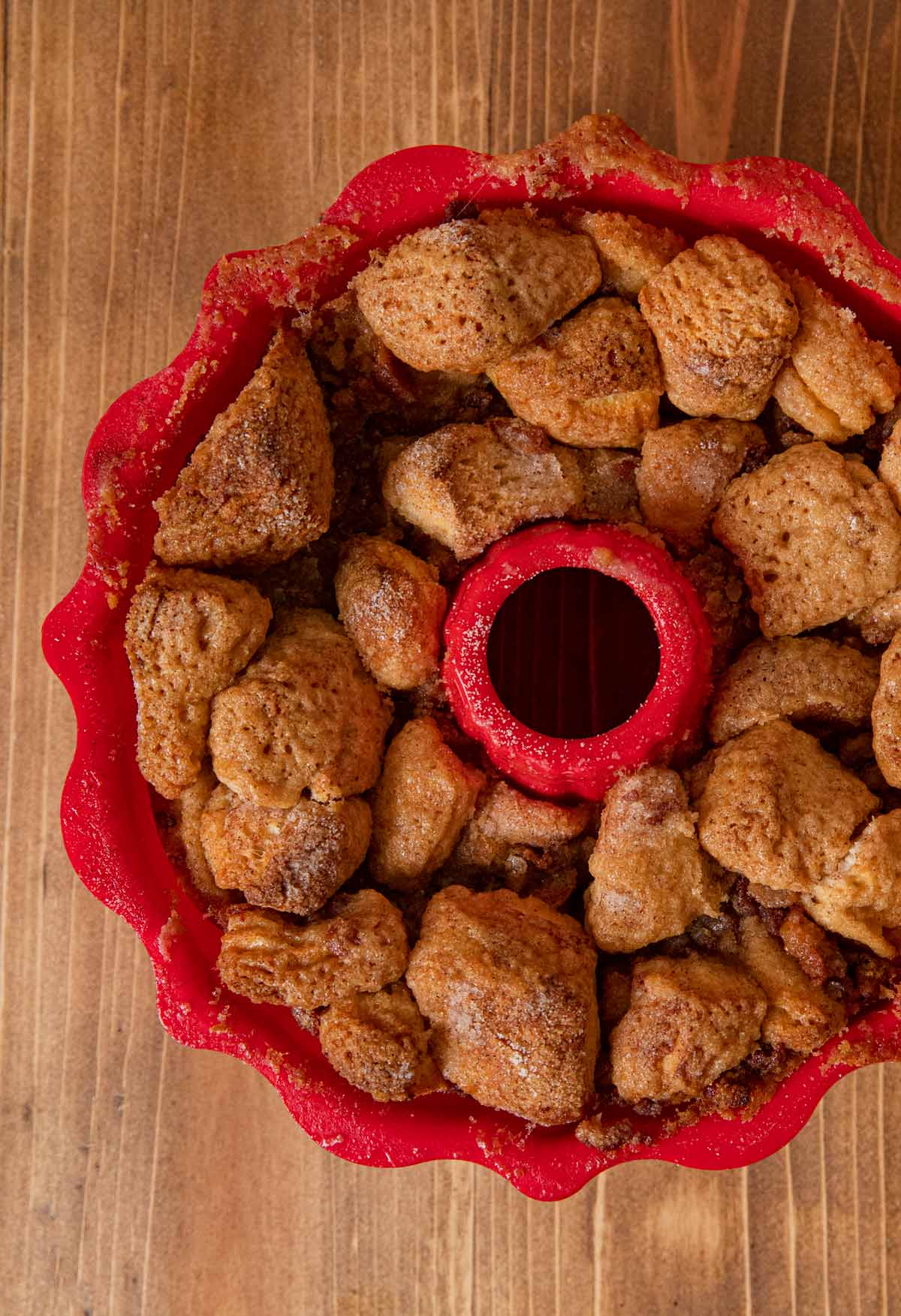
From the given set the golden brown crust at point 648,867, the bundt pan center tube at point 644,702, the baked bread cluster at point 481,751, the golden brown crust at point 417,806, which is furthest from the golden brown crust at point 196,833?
the golden brown crust at point 648,867

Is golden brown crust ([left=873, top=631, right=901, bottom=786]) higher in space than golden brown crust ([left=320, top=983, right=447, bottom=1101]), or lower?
higher

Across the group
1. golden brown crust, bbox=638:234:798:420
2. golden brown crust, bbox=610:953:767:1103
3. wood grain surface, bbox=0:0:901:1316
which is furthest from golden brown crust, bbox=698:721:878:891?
wood grain surface, bbox=0:0:901:1316

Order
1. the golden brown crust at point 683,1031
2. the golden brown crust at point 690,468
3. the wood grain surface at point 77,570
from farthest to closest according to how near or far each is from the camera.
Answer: the wood grain surface at point 77,570 → the golden brown crust at point 690,468 → the golden brown crust at point 683,1031

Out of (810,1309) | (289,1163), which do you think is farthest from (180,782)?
(810,1309)

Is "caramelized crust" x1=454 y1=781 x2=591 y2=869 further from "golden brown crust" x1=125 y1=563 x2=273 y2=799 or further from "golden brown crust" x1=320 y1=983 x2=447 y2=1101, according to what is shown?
"golden brown crust" x1=125 y1=563 x2=273 y2=799

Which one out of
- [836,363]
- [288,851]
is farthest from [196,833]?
[836,363]

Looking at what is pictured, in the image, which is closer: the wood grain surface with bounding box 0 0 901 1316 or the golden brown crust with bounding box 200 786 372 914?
the golden brown crust with bounding box 200 786 372 914

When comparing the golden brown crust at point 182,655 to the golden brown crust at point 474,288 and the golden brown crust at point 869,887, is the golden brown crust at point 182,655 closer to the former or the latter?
the golden brown crust at point 474,288

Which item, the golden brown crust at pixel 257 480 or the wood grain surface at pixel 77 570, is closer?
the golden brown crust at pixel 257 480
